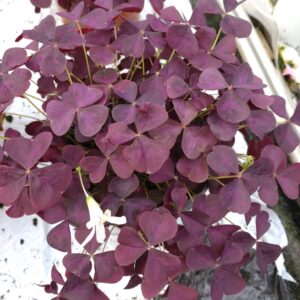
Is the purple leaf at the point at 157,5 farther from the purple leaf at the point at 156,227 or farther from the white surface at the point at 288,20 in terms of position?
the white surface at the point at 288,20

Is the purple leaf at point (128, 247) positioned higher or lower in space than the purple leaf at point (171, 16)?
lower

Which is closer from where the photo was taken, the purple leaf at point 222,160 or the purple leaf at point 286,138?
the purple leaf at point 222,160

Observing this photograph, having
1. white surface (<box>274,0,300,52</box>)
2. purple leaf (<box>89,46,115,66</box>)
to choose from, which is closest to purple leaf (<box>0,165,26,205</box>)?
purple leaf (<box>89,46,115,66</box>)

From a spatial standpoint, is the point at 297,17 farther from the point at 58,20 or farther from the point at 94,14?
the point at 94,14

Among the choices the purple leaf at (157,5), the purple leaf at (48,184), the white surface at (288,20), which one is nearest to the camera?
the purple leaf at (48,184)

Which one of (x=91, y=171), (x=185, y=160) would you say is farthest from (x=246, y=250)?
(x=91, y=171)

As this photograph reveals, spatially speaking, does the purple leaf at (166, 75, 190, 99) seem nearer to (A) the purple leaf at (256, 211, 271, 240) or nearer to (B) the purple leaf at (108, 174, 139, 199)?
(B) the purple leaf at (108, 174, 139, 199)

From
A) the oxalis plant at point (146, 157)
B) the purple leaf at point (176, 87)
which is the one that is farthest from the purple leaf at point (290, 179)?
the purple leaf at point (176, 87)

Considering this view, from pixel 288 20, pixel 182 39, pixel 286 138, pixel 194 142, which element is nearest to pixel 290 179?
pixel 286 138

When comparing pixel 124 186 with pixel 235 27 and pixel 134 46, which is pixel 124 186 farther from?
pixel 235 27
